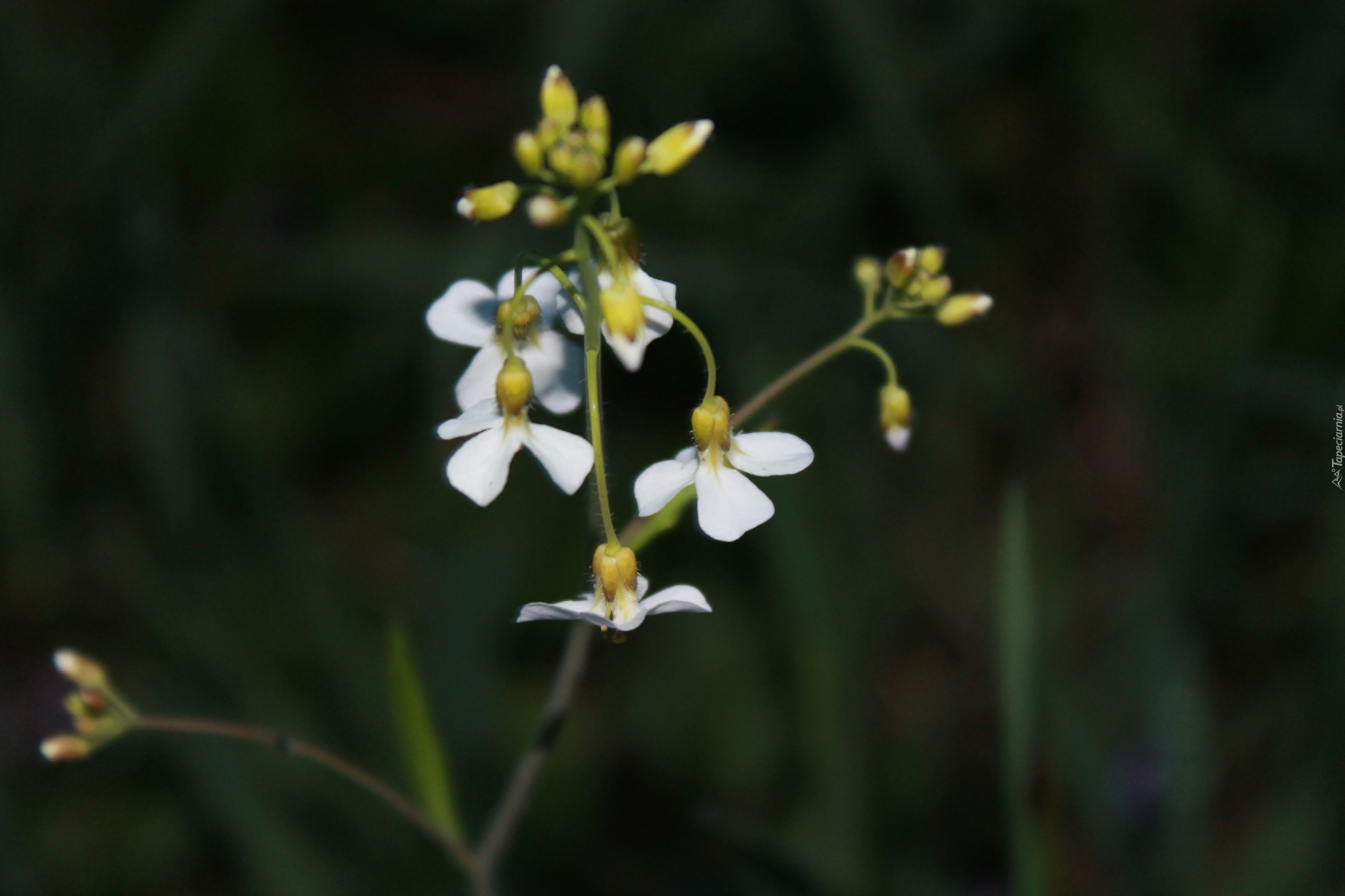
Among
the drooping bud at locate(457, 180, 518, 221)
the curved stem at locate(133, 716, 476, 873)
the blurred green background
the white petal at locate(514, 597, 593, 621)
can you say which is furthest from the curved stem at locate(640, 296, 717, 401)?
the blurred green background

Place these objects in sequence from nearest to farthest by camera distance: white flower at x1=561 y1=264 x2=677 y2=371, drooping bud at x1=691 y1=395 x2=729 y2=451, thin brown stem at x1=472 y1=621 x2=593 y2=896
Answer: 1. white flower at x1=561 y1=264 x2=677 y2=371
2. drooping bud at x1=691 y1=395 x2=729 y2=451
3. thin brown stem at x1=472 y1=621 x2=593 y2=896

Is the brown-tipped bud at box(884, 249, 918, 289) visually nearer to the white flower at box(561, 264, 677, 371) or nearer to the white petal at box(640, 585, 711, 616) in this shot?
the white flower at box(561, 264, 677, 371)

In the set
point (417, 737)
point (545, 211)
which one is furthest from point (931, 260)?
point (417, 737)

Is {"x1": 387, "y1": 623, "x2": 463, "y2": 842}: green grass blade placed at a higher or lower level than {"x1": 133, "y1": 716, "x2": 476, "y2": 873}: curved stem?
higher

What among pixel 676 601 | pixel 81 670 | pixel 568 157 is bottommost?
pixel 81 670

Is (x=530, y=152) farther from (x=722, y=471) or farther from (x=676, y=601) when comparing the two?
(x=676, y=601)

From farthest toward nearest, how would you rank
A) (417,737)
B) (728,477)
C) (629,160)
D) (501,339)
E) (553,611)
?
(417,737)
(501,339)
(728,477)
(629,160)
(553,611)
